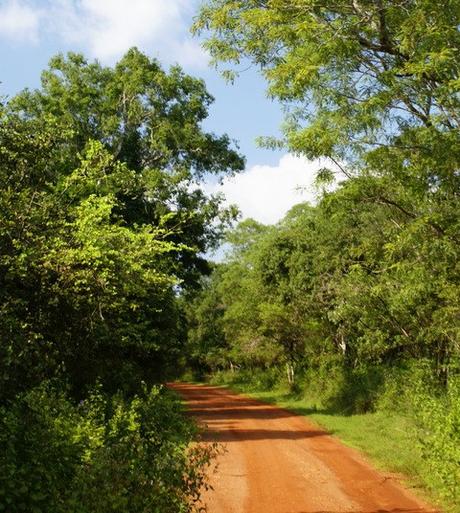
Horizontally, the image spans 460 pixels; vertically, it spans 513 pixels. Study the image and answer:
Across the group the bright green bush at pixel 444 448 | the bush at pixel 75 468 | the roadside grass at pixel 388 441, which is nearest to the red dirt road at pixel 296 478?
the roadside grass at pixel 388 441

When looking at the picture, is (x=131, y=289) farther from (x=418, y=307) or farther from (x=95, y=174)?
(x=418, y=307)

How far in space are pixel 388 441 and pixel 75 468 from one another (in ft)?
40.3

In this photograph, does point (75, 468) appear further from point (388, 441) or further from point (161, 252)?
point (388, 441)

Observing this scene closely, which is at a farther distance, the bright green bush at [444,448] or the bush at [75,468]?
the bright green bush at [444,448]

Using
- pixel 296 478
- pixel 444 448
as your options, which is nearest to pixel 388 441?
pixel 296 478

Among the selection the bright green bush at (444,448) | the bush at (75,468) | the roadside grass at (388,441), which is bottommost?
the roadside grass at (388,441)

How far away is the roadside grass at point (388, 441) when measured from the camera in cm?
1146

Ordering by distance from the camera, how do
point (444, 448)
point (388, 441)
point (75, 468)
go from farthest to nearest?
point (388, 441) → point (444, 448) → point (75, 468)

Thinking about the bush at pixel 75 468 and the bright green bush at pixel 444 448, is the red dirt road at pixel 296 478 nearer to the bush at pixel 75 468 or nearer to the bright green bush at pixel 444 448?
the bright green bush at pixel 444 448

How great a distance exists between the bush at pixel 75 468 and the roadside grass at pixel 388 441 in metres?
5.45

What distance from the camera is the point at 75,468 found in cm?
626

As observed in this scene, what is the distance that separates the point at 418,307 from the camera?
63.3 feet

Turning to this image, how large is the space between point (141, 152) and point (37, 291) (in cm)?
1862

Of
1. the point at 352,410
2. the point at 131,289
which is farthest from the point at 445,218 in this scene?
the point at 352,410
